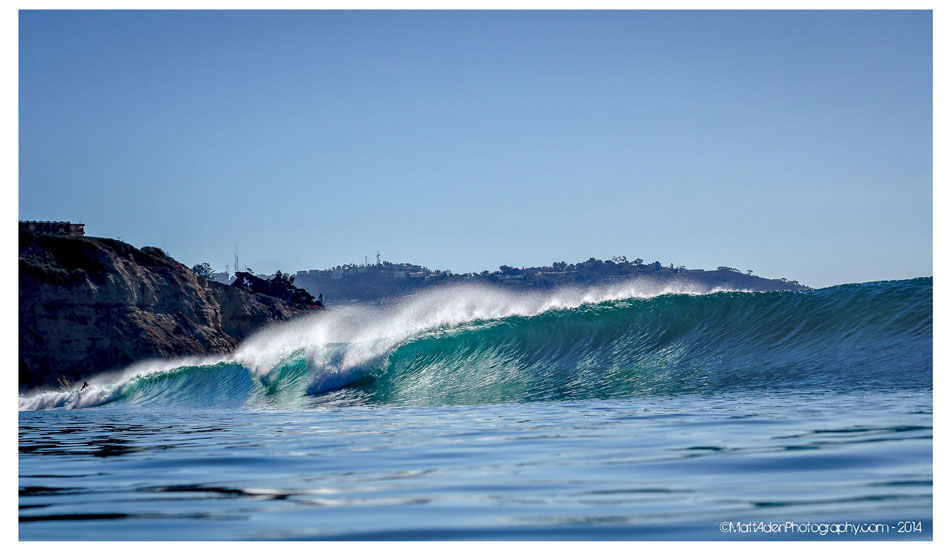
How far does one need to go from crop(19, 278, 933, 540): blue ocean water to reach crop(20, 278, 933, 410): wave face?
8 centimetres

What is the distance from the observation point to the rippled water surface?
3.51m

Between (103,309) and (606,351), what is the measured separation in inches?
1258

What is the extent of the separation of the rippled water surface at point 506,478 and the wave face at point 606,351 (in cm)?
419

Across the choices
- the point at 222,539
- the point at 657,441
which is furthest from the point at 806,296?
the point at 222,539

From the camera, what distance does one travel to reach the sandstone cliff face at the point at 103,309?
38.5m

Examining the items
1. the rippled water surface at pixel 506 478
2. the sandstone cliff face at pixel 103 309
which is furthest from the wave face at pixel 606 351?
the sandstone cliff face at pixel 103 309

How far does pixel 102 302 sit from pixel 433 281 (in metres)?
82.8

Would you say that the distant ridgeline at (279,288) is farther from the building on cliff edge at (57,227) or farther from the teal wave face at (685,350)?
the teal wave face at (685,350)

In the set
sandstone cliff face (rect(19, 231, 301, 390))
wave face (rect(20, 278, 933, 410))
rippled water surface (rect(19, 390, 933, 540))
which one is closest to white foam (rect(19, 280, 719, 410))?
wave face (rect(20, 278, 933, 410))

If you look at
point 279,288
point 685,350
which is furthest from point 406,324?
point 279,288

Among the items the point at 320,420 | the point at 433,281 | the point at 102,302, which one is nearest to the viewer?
the point at 320,420

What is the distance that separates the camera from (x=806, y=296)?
16062 mm

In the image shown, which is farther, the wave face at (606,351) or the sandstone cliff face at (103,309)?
the sandstone cliff face at (103,309)
